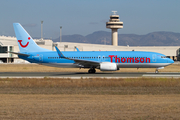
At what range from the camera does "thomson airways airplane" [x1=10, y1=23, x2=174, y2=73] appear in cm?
4131

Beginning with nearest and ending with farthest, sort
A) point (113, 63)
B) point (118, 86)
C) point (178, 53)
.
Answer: point (118, 86)
point (113, 63)
point (178, 53)

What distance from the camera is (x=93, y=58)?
42.9 meters

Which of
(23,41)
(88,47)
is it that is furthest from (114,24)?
(23,41)

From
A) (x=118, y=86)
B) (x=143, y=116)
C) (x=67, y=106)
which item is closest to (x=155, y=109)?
(x=143, y=116)

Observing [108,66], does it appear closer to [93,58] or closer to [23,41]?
[93,58]

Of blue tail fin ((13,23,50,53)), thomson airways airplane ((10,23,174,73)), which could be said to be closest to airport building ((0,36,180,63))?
blue tail fin ((13,23,50,53))

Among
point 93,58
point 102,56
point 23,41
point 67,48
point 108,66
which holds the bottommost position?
point 108,66

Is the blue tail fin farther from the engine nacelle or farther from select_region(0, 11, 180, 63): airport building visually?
select_region(0, 11, 180, 63): airport building

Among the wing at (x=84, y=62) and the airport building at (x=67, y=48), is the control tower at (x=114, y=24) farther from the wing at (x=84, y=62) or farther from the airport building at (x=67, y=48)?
the wing at (x=84, y=62)

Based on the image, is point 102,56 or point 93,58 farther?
point 93,58

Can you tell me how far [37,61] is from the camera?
44.0m

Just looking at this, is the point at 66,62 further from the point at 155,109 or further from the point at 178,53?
the point at 178,53

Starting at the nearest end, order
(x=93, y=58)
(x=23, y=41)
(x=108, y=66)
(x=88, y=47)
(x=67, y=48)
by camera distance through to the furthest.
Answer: (x=108, y=66) → (x=93, y=58) → (x=23, y=41) → (x=67, y=48) → (x=88, y=47)

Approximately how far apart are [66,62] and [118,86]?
64.9 feet
